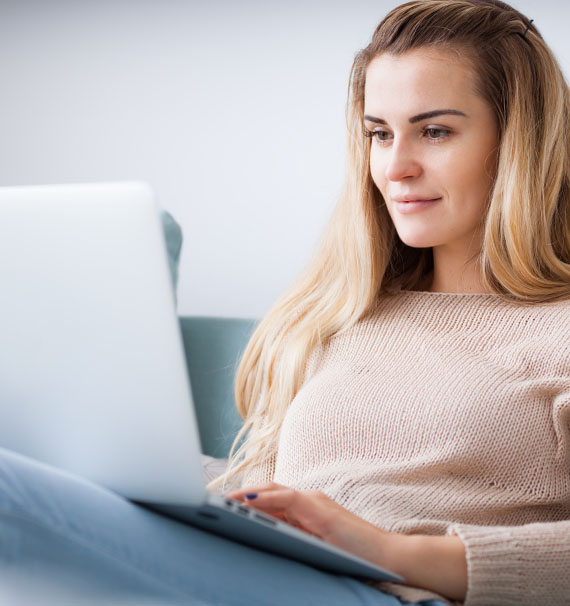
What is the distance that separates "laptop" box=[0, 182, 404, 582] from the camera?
67 centimetres

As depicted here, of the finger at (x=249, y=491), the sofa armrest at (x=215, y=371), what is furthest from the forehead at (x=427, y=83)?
the sofa armrest at (x=215, y=371)

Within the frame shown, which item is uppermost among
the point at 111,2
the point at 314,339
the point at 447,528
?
the point at 111,2

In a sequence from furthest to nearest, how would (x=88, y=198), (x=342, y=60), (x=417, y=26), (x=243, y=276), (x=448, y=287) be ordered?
(x=243, y=276) < (x=342, y=60) < (x=448, y=287) < (x=417, y=26) < (x=88, y=198)

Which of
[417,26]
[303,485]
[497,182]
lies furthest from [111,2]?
[303,485]

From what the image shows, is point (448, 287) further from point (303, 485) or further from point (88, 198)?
point (88, 198)

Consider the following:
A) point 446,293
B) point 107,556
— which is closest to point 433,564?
point 107,556

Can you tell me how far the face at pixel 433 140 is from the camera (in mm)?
1213

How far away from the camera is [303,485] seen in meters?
1.13

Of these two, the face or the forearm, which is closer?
the forearm

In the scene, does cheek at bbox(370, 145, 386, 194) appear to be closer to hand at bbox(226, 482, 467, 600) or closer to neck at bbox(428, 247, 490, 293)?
neck at bbox(428, 247, 490, 293)

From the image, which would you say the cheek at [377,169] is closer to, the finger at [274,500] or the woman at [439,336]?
the woman at [439,336]

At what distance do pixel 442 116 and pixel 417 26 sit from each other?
155 millimetres

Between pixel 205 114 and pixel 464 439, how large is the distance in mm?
1409

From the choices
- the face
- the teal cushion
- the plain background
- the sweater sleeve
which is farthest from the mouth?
the plain background
